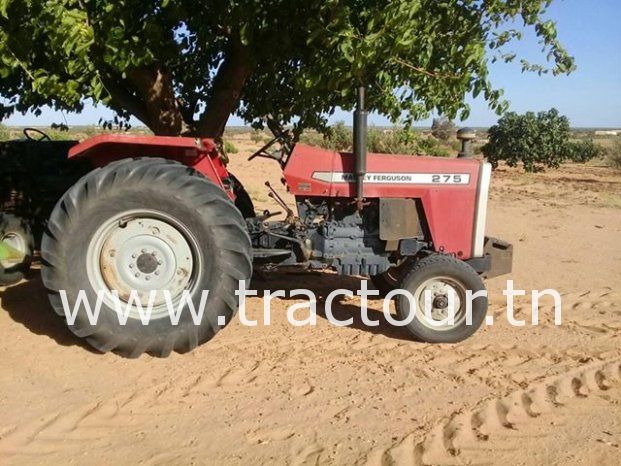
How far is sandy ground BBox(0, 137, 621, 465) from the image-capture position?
3041mm

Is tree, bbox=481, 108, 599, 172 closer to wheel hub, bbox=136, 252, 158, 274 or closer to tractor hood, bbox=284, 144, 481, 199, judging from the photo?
tractor hood, bbox=284, 144, 481, 199

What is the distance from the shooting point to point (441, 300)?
178 inches

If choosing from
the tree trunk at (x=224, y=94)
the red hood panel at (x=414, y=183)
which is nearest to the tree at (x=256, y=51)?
the tree trunk at (x=224, y=94)

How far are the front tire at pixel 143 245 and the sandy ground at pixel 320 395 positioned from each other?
0.21 m

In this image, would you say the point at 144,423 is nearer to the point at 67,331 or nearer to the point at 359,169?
the point at 67,331

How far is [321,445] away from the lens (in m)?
3.08

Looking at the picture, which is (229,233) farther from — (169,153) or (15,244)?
(15,244)

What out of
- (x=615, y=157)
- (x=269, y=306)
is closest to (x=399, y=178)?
(x=269, y=306)

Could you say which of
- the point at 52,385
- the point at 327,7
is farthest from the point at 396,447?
the point at 327,7

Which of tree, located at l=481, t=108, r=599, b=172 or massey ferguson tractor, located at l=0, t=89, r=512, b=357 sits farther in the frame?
tree, located at l=481, t=108, r=599, b=172

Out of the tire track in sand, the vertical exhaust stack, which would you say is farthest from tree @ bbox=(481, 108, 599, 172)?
the tire track in sand

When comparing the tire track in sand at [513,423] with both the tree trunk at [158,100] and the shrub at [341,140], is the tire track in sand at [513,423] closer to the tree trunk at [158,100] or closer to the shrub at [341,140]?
the tree trunk at [158,100]

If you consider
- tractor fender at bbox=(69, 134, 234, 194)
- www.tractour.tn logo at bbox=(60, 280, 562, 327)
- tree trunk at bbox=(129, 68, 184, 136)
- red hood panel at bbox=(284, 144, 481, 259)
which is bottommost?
www.tractour.tn logo at bbox=(60, 280, 562, 327)

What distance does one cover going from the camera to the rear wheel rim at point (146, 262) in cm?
416
